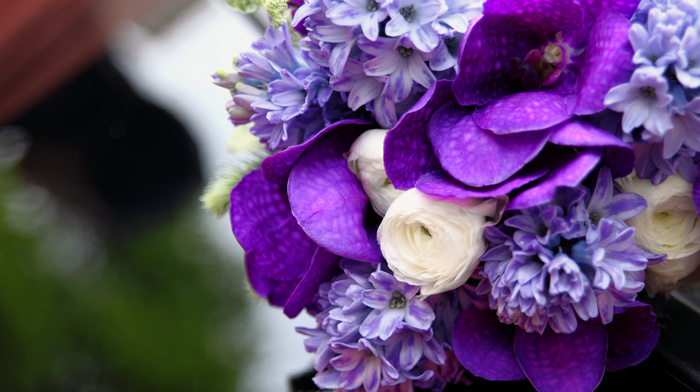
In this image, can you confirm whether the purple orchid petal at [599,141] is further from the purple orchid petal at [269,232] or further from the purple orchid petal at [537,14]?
the purple orchid petal at [269,232]

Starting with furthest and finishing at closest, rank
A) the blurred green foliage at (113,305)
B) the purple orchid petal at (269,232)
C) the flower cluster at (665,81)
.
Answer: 1. the blurred green foliage at (113,305)
2. the purple orchid petal at (269,232)
3. the flower cluster at (665,81)

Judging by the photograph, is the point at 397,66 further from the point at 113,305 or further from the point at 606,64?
the point at 113,305

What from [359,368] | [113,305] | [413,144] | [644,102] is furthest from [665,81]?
[113,305]

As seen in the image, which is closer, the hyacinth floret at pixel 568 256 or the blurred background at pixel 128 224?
the hyacinth floret at pixel 568 256

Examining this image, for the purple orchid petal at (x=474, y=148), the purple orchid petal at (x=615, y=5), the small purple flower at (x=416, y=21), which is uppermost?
the small purple flower at (x=416, y=21)

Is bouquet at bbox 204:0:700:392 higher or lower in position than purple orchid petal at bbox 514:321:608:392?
higher

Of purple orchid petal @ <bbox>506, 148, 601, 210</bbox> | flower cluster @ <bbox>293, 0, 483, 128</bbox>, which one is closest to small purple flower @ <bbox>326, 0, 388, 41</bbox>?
flower cluster @ <bbox>293, 0, 483, 128</bbox>

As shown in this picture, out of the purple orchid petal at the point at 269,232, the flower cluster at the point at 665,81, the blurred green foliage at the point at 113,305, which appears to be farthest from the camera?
the blurred green foliage at the point at 113,305

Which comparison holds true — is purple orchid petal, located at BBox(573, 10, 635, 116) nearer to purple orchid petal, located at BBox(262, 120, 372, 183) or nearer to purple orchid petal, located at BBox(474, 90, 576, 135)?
purple orchid petal, located at BBox(474, 90, 576, 135)

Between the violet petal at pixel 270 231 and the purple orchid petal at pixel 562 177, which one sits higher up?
the purple orchid petal at pixel 562 177

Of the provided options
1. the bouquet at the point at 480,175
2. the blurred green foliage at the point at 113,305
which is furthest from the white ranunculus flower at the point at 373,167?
the blurred green foliage at the point at 113,305
